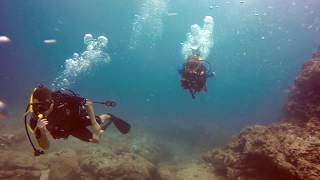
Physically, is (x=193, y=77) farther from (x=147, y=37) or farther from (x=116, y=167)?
(x=147, y=37)

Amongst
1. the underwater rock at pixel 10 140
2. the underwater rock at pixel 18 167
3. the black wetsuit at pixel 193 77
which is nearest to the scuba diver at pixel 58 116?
the black wetsuit at pixel 193 77

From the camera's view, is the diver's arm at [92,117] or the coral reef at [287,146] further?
the coral reef at [287,146]

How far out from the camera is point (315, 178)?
6312mm

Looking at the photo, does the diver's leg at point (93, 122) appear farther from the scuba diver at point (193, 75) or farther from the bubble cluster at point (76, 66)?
the bubble cluster at point (76, 66)

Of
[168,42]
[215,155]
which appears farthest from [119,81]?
[215,155]

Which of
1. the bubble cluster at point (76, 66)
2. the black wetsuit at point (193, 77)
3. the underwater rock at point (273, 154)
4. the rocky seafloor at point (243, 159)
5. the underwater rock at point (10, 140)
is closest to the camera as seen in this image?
the underwater rock at point (273, 154)

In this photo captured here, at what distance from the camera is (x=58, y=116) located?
17.4 feet

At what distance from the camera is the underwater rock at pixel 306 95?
31.9 feet

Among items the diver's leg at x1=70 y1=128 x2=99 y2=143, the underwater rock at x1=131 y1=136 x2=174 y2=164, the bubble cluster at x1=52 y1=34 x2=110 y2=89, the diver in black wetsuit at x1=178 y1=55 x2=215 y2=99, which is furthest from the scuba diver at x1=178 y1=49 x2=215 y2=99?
the bubble cluster at x1=52 y1=34 x2=110 y2=89

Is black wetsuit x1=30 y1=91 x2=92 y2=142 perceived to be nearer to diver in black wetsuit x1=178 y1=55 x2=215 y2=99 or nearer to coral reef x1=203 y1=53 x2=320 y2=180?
diver in black wetsuit x1=178 y1=55 x2=215 y2=99

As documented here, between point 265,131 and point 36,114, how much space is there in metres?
6.33

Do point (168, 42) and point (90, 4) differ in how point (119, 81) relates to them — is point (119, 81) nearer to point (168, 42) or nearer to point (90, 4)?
point (168, 42)

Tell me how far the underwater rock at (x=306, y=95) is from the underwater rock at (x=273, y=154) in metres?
0.88

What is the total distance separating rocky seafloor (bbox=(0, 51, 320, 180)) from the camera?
24.0 ft
